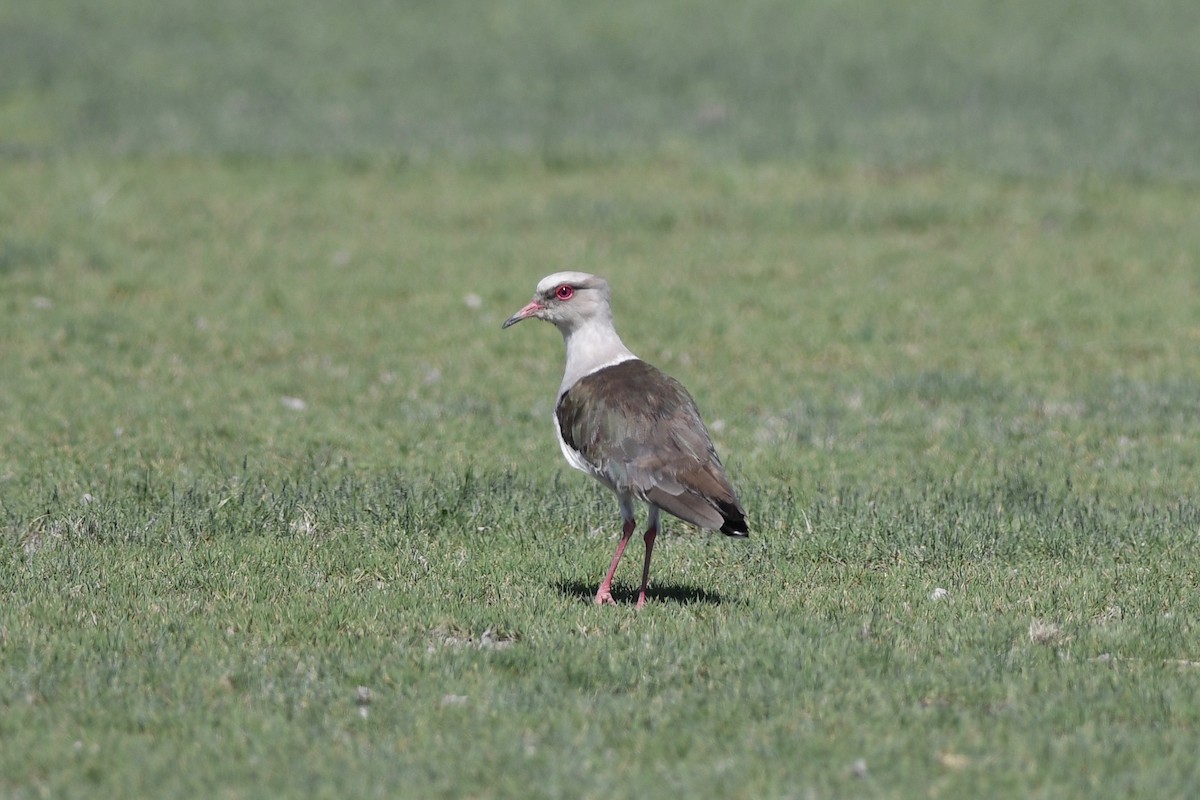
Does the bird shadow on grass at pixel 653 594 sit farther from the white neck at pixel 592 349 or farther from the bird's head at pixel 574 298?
the bird's head at pixel 574 298

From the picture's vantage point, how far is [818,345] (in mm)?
15055

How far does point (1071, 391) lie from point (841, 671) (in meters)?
7.23

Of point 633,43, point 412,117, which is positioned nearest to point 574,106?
point 412,117

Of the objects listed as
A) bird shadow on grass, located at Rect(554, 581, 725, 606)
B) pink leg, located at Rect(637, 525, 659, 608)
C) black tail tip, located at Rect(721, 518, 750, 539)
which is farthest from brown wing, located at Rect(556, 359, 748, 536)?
bird shadow on grass, located at Rect(554, 581, 725, 606)

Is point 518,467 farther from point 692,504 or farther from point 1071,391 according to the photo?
point 1071,391

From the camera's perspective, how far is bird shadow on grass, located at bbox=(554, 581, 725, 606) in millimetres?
8492

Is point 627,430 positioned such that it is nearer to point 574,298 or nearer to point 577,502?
point 574,298

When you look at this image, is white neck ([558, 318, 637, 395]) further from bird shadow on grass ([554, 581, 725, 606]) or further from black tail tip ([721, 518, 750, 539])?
black tail tip ([721, 518, 750, 539])

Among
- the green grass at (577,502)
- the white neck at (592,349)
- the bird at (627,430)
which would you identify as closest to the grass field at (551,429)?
the green grass at (577,502)

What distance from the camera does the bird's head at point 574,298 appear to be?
30.3 feet

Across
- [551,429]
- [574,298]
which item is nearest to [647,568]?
[574,298]

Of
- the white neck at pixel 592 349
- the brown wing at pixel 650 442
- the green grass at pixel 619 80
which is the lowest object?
the brown wing at pixel 650 442

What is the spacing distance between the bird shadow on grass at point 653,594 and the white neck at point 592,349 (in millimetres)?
1183

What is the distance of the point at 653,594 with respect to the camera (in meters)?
8.74
